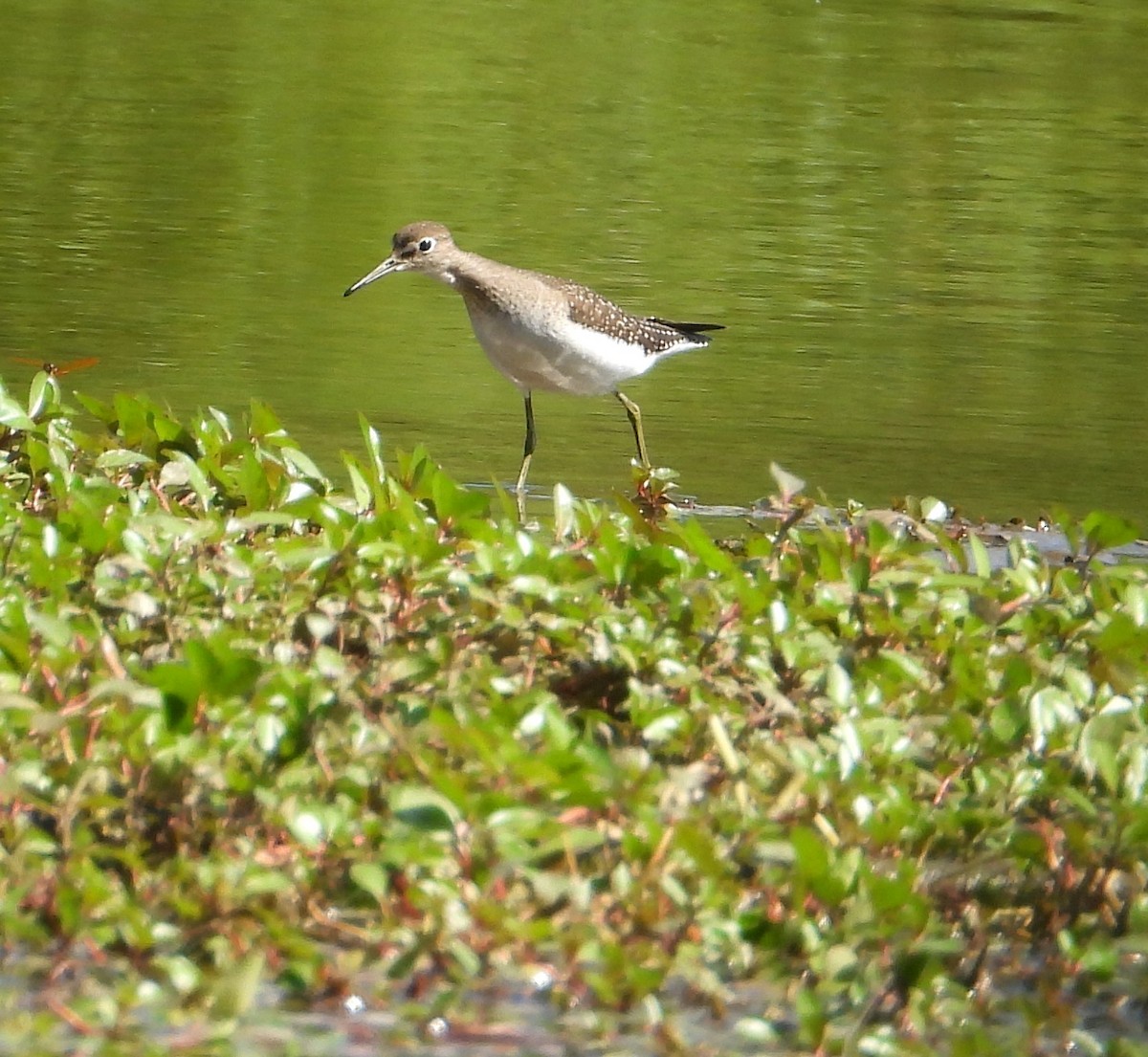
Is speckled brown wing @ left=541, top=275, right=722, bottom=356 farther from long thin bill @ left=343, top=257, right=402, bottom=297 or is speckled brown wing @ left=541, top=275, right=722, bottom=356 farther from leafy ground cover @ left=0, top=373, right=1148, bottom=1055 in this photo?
leafy ground cover @ left=0, top=373, right=1148, bottom=1055

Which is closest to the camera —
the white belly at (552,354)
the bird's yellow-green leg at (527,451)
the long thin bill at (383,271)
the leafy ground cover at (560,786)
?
the leafy ground cover at (560,786)

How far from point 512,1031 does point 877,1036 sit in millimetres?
528

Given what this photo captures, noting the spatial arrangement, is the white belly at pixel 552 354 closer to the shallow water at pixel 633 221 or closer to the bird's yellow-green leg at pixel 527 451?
the bird's yellow-green leg at pixel 527 451

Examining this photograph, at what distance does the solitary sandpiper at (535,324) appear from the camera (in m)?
8.19

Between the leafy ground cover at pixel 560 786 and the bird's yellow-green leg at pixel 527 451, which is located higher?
the leafy ground cover at pixel 560 786

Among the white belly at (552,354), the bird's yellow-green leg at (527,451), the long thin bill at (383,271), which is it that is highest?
the long thin bill at (383,271)

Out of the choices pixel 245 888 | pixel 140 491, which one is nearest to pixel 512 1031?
pixel 245 888

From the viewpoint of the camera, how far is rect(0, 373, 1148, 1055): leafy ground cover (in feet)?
12.0

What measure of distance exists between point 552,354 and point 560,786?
436 cm

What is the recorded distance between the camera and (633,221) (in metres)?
12.5

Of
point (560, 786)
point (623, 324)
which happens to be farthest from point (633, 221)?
point (560, 786)

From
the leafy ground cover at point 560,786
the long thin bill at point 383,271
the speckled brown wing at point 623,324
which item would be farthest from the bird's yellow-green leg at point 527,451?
the leafy ground cover at point 560,786

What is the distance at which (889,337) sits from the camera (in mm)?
10375

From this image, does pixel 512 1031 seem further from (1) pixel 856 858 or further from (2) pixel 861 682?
(2) pixel 861 682
